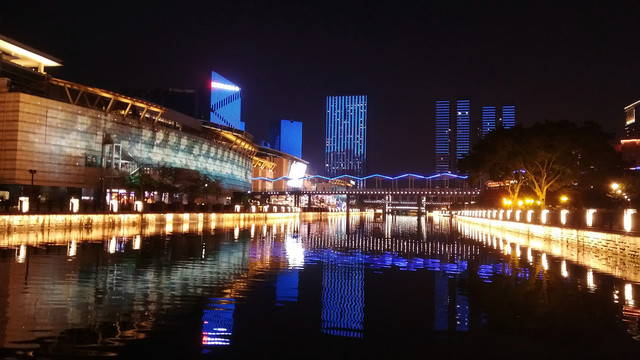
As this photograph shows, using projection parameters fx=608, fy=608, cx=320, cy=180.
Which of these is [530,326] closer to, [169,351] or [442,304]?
[442,304]

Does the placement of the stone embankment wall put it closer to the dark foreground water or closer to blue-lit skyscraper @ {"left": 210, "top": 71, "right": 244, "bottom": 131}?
the dark foreground water

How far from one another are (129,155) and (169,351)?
8661 centimetres

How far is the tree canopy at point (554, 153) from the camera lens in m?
57.0

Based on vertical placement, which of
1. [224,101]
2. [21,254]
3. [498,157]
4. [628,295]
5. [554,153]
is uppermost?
[224,101]

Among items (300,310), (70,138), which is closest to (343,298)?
(300,310)

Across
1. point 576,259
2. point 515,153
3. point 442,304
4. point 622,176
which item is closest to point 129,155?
point 515,153

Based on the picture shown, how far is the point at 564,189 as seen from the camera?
72438mm

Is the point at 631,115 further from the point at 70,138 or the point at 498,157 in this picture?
the point at 70,138

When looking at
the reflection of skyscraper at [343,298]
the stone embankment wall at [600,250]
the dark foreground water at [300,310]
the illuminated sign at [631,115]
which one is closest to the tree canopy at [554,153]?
the stone embankment wall at [600,250]

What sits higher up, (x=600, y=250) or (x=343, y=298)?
(x=600, y=250)

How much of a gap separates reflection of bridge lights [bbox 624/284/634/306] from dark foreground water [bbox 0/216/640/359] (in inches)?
1.2

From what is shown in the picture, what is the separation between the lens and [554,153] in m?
56.5

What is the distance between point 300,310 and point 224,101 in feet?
554

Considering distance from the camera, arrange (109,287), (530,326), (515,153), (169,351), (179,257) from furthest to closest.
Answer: (515,153) → (179,257) → (109,287) → (530,326) → (169,351)
